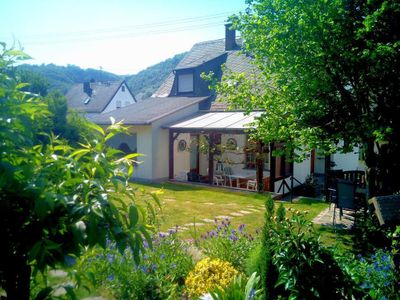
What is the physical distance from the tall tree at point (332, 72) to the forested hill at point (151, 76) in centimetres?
7142

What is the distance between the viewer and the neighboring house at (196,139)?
1658cm

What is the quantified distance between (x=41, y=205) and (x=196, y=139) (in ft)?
60.8

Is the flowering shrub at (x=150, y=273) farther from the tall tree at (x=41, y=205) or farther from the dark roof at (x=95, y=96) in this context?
the dark roof at (x=95, y=96)

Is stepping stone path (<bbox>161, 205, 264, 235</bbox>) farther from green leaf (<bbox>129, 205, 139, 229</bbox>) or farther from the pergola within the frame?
green leaf (<bbox>129, 205, 139, 229</bbox>)

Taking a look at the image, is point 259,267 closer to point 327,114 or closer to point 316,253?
point 316,253

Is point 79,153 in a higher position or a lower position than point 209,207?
higher

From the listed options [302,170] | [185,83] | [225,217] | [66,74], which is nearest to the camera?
[225,217]

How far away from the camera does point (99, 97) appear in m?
42.7

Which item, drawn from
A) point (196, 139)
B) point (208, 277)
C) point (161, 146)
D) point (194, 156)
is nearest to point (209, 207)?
point (208, 277)

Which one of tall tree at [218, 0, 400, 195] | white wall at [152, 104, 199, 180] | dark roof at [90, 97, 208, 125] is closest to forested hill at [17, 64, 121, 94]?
dark roof at [90, 97, 208, 125]

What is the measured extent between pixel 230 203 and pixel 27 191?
11.7 m

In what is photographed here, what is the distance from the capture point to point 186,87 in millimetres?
23688

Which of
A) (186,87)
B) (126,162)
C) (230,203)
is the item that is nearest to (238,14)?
(230,203)

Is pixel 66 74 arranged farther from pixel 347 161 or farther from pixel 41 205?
pixel 41 205
